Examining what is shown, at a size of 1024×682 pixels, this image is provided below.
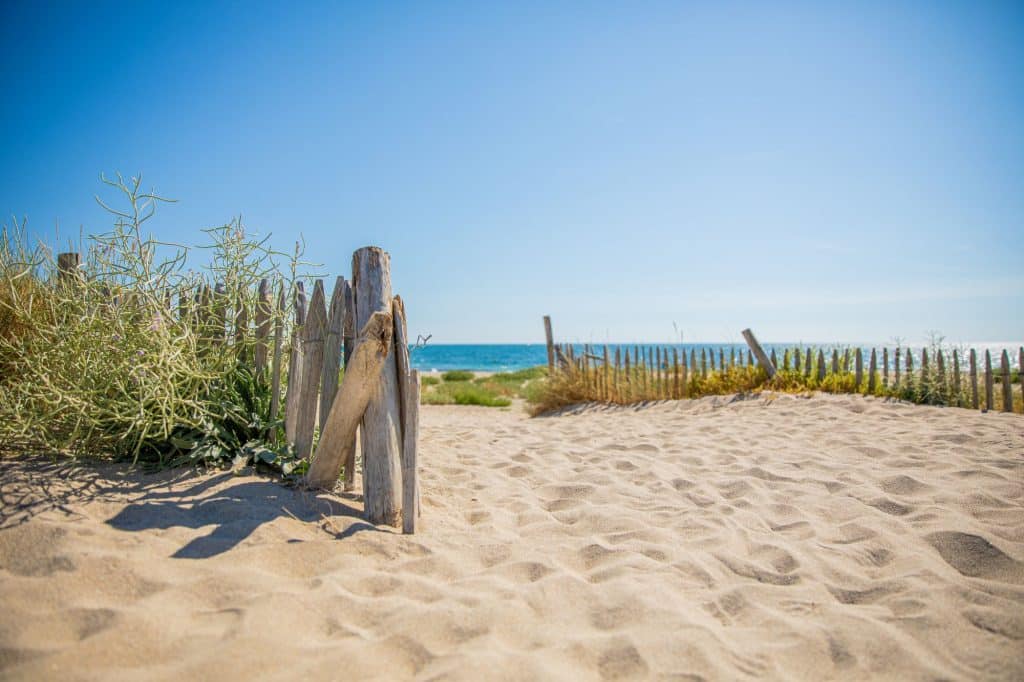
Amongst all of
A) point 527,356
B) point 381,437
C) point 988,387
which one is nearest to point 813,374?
point 988,387

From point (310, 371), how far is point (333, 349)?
0.20 m

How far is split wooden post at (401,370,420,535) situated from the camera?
261 cm

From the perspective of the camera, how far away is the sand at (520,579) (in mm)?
1637

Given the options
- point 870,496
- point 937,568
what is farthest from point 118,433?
point 870,496

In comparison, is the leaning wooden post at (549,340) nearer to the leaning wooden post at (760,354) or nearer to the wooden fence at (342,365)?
the leaning wooden post at (760,354)

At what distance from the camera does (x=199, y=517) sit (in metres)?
2.41

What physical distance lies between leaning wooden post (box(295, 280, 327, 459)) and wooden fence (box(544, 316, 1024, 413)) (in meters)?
6.45

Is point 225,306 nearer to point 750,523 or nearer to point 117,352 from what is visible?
point 117,352

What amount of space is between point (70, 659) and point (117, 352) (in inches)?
66.9

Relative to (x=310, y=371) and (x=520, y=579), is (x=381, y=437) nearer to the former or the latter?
(x=310, y=371)

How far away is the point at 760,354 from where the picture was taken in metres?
8.74

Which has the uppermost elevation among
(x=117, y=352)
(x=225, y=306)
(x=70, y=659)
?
(x=225, y=306)

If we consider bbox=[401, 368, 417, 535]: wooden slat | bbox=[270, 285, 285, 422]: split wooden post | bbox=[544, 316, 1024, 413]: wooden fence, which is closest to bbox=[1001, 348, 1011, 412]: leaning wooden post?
bbox=[544, 316, 1024, 413]: wooden fence

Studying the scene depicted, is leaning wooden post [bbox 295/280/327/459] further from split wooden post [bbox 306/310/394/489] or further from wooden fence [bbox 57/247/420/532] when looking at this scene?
split wooden post [bbox 306/310/394/489]
